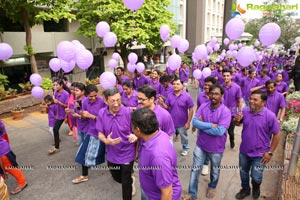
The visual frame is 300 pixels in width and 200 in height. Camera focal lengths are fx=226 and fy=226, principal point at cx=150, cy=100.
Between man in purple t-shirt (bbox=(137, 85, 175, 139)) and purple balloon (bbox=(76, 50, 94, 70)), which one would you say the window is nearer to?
purple balloon (bbox=(76, 50, 94, 70))

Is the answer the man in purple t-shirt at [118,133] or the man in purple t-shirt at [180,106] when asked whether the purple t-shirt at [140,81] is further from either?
the man in purple t-shirt at [118,133]

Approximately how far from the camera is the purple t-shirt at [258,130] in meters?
2.87

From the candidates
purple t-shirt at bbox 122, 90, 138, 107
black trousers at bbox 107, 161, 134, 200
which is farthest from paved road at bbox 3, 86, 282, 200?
purple t-shirt at bbox 122, 90, 138, 107

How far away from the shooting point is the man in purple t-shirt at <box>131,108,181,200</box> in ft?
5.81

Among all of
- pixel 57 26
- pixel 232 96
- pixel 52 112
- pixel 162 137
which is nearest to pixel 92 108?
pixel 52 112

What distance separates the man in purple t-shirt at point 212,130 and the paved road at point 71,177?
0.64 m

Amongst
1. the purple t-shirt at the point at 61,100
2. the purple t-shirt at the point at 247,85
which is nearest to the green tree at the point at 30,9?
the purple t-shirt at the point at 61,100

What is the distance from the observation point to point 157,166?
5.80 feet

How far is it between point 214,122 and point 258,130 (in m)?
0.57

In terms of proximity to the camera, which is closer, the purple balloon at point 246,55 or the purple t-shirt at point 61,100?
the purple balloon at point 246,55

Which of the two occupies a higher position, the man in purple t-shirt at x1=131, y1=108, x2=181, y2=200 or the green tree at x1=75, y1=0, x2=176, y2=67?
the green tree at x1=75, y1=0, x2=176, y2=67

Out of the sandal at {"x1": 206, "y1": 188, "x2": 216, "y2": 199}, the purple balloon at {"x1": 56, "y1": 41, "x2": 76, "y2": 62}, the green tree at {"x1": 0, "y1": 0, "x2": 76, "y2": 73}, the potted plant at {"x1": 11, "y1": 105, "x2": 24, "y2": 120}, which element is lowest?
the sandal at {"x1": 206, "y1": 188, "x2": 216, "y2": 199}

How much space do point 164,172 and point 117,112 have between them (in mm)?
1267

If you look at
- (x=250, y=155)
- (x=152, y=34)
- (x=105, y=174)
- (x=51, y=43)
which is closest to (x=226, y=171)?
(x=250, y=155)
